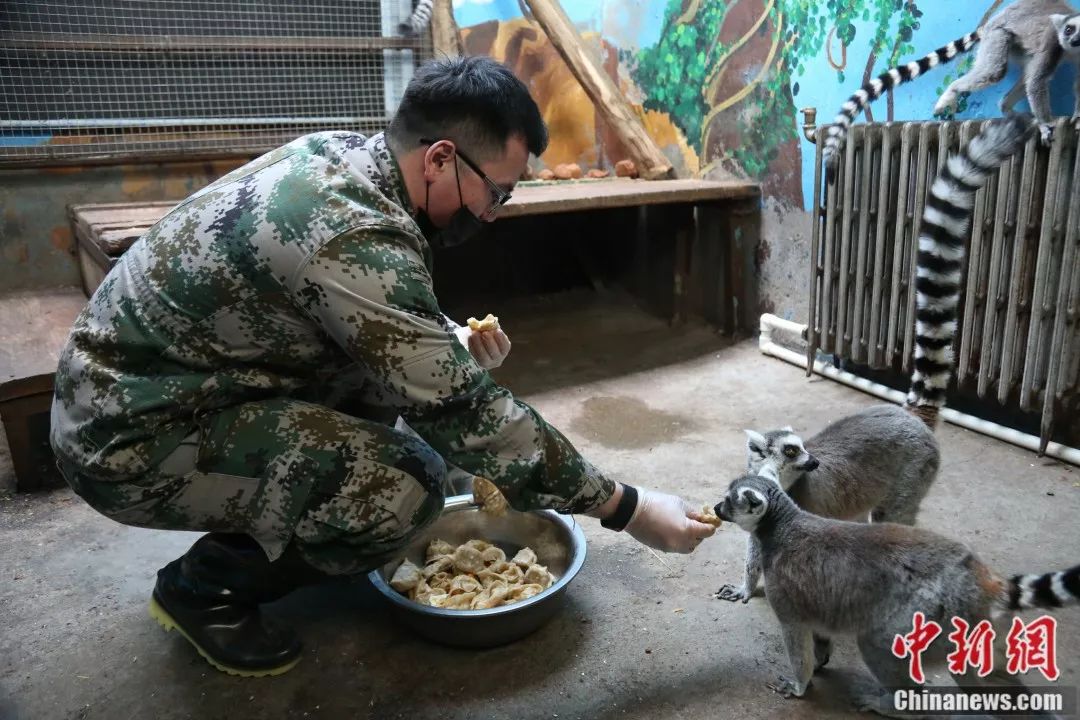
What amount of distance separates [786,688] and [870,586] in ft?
1.25

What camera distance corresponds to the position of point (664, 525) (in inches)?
76.0

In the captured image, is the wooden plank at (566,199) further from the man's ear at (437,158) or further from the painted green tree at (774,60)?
the man's ear at (437,158)

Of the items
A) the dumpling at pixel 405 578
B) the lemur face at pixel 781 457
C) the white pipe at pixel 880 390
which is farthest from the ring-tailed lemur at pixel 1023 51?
the dumpling at pixel 405 578

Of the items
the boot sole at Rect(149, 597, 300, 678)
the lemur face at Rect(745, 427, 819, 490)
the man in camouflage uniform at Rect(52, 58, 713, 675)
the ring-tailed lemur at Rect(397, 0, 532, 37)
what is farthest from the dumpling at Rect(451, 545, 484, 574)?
the ring-tailed lemur at Rect(397, 0, 532, 37)

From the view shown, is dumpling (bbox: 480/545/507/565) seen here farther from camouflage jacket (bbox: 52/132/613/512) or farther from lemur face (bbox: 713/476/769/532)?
lemur face (bbox: 713/476/769/532)

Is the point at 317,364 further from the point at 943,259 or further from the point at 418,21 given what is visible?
the point at 418,21

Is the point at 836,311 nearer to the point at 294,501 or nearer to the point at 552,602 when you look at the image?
the point at 552,602

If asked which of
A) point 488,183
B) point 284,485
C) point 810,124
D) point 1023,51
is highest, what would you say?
point 1023,51

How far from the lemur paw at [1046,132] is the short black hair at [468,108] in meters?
2.34

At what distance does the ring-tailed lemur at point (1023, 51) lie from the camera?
3.04 m

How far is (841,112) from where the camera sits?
3.97 m

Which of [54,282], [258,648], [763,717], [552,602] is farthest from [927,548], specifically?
[54,282]

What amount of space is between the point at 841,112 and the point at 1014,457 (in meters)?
1.83

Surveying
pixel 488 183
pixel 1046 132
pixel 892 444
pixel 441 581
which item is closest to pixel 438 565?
pixel 441 581
